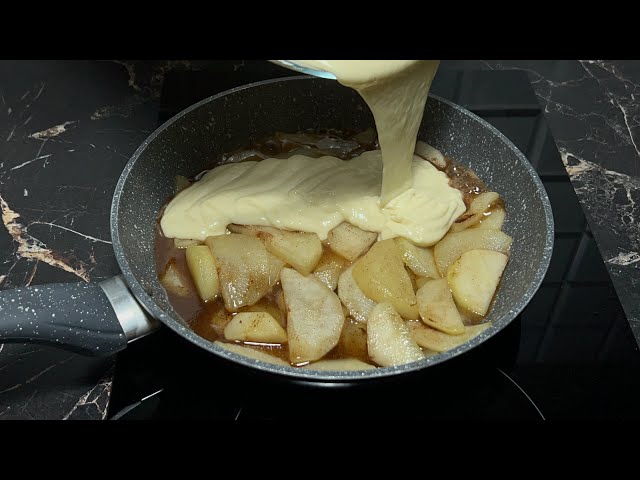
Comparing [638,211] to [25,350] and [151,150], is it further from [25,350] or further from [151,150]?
[25,350]

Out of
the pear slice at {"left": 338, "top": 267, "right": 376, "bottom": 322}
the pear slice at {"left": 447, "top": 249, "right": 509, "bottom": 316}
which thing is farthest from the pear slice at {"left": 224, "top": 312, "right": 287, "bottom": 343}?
the pear slice at {"left": 447, "top": 249, "right": 509, "bottom": 316}

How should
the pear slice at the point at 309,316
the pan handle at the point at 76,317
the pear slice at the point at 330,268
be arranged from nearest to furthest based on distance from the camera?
the pan handle at the point at 76,317 < the pear slice at the point at 309,316 < the pear slice at the point at 330,268

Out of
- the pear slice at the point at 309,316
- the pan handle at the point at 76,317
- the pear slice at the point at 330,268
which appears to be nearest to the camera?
the pan handle at the point at 76,317

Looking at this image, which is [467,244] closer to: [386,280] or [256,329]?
[386,280]

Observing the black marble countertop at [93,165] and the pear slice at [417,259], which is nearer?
the black marble countertop at [93,165]

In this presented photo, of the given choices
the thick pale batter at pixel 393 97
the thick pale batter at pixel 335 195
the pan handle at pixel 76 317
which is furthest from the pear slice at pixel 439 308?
the pan handle at pixel 76 317

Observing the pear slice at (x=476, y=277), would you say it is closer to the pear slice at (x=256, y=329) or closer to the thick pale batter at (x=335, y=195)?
the thick pale batter at (x=335, y=195)
